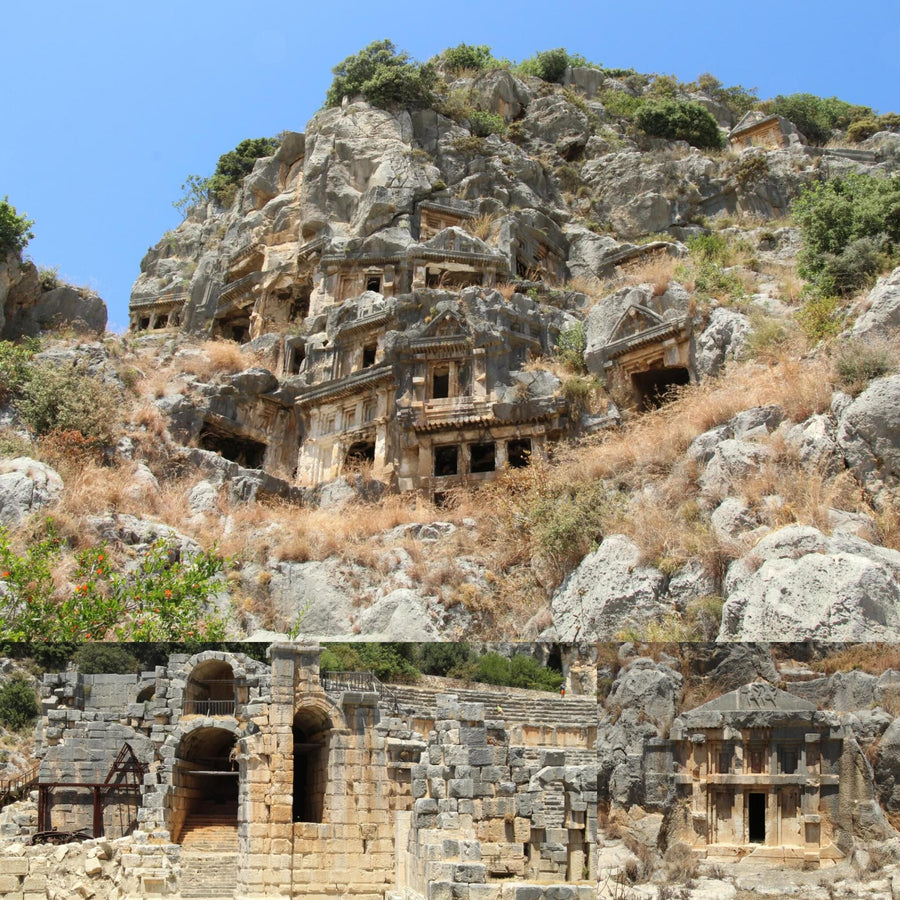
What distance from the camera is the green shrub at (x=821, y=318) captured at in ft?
66.5

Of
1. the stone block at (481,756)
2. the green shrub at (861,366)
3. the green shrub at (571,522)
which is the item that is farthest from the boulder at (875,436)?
the stone block at (481,756)

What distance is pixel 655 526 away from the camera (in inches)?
678

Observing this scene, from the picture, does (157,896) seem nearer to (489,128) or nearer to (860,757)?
(860,757)

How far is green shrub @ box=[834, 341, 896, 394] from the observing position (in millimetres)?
17203

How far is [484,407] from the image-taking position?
27.2 m

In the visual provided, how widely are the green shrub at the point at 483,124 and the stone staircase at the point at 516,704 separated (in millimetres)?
31180

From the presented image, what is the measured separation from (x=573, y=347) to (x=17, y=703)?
17428 mm

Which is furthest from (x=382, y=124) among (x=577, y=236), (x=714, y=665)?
(x=714, y=665)

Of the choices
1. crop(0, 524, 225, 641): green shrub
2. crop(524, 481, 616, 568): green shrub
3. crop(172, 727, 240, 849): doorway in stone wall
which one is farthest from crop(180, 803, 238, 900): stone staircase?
crop(524, 481, 616, 568): green shrub

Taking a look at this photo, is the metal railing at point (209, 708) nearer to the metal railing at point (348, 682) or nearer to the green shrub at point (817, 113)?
the metal railing at point (348, 682)

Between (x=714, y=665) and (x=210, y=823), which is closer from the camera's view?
(x=714, y=665)

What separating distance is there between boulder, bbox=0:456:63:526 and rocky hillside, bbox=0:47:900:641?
0.26 feet

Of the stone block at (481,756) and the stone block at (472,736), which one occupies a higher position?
the stone block at (472,736)

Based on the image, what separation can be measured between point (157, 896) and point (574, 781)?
7.49 metres
